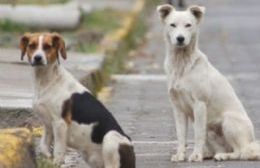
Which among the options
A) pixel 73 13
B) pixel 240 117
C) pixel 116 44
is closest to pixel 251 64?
pixel 116 44

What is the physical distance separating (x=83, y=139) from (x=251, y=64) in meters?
11.0

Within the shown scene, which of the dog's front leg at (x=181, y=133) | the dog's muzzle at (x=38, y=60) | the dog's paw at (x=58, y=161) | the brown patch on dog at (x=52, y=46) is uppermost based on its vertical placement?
the brown patch on dog at (x=52, y=46)

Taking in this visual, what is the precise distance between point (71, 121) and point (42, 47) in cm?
64

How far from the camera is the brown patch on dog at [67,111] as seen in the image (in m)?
9.45

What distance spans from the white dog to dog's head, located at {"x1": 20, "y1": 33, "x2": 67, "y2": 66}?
4.24ft

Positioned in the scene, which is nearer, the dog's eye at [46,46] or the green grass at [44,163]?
the green grass at [44,163]

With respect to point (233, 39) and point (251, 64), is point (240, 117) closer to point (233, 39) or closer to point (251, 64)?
point (251, 64)

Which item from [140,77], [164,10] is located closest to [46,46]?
[164,10]

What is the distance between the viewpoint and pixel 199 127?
1030 cm

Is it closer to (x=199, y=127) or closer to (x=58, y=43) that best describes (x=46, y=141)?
(x=58, y=43)

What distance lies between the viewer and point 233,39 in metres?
24.4

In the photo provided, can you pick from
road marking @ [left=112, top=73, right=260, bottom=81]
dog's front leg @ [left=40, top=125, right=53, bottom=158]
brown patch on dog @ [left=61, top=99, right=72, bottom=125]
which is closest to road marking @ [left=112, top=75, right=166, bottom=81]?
road marking @ [left=112, top=73, right=260, bottom=81]

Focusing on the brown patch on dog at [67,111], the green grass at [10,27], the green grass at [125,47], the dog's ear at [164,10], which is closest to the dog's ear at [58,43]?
the brown patch on dog at [67,111]

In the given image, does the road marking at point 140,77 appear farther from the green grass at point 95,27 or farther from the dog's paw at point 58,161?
the dog's paw at point 58,161
